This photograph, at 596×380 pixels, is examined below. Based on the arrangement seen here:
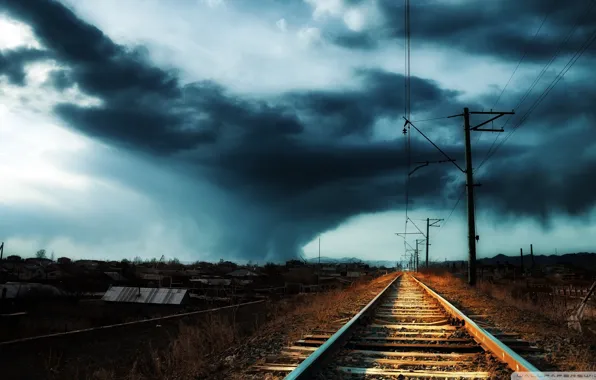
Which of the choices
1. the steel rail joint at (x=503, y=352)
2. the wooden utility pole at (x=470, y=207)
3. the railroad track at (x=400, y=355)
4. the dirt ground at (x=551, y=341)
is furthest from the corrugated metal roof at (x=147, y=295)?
the steel rail joint at (x=503, y=352)

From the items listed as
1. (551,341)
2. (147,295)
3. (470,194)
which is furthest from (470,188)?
(147,295)

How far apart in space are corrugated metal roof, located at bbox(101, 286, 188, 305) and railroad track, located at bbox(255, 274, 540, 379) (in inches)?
1303

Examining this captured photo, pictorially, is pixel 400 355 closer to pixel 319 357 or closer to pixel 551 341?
pixel 319 357

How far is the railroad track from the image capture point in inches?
207

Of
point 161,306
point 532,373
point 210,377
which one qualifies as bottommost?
point 161,306

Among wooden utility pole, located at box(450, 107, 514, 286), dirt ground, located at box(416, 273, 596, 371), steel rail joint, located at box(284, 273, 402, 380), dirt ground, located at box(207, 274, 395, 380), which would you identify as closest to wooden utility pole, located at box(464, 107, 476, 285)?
wooden utility pole, located at box(450, 107, 514, 286)

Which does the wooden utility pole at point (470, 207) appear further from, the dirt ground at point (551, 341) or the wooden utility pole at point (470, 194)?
the dirt ground at point (551, 341)

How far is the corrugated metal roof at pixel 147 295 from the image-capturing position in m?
39.5

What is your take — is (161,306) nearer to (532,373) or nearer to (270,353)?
(270,353)

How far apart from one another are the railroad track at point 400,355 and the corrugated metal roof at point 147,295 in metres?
33.1

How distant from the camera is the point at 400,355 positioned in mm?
6301

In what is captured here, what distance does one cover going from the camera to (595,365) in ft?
17.9

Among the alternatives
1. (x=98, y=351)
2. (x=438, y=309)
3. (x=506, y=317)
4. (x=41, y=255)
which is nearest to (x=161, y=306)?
(x=98, y=351)

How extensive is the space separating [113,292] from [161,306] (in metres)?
6.32
